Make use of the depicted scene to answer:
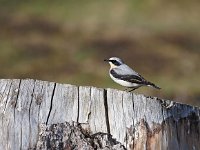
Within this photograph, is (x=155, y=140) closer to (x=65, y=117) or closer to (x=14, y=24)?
(x=65, y=117)

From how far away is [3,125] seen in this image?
7703 mm

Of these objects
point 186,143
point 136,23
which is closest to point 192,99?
point 186,143

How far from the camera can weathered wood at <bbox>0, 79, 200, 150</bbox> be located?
7723 mm

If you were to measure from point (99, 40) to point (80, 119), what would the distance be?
27.3 meters

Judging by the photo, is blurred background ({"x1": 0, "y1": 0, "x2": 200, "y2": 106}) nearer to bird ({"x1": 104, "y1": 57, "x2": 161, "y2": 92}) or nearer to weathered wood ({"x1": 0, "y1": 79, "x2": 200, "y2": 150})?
bird ({"x1": 104, "y1": 57, "x2": 161, "y2": 92})

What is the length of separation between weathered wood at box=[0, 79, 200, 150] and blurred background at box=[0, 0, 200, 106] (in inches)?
554

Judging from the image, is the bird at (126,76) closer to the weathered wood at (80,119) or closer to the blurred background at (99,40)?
the weathered wood at (80,119)

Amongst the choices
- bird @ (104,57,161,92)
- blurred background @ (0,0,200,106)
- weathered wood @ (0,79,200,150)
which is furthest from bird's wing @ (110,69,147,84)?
blurred background @ (0,0,200,106)

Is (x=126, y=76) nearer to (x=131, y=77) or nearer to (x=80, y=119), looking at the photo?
(x=131, y=77)

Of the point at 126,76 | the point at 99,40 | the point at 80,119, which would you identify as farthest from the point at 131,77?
the point at 99,40

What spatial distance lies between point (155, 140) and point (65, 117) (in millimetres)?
749

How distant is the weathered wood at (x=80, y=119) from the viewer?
7.72m

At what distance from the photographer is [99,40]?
115 ft

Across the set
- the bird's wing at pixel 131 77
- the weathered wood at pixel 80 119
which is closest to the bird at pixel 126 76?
the bird's wing at pixel 131 77
